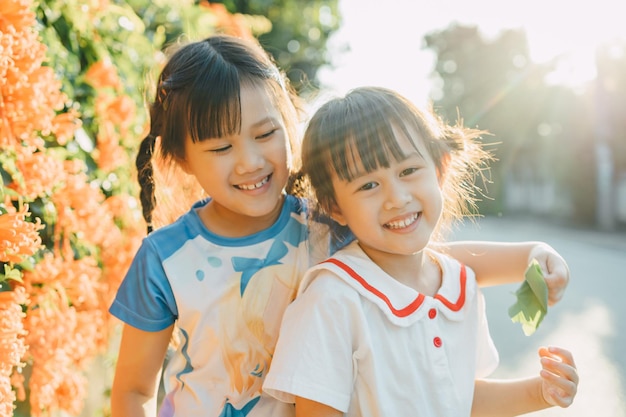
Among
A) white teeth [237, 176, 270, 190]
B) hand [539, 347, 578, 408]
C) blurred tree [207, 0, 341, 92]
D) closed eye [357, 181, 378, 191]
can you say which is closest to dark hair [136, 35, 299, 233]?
white teeth [237, 176, 270, 190]

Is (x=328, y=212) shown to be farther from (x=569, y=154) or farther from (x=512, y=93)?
(x=512, y=93)

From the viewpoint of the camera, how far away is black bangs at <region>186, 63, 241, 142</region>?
165 centimetres

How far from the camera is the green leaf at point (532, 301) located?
1.63 metres

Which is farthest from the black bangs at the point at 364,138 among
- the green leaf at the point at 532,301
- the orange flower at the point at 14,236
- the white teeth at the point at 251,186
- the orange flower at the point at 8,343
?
the orange flower at the point at 8,343

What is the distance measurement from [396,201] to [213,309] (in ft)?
1.86

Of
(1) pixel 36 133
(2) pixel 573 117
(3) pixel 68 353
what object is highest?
(1) pixel 36 133

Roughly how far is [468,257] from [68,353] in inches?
50.0

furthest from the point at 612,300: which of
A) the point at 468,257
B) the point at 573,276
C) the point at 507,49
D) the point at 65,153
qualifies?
the point at 507,49

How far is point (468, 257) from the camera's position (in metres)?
1.94

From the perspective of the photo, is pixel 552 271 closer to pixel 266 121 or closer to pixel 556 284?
pixel 556 284

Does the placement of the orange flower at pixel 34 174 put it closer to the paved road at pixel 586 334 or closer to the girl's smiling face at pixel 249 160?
the girl's smiling face at pixel 249 160

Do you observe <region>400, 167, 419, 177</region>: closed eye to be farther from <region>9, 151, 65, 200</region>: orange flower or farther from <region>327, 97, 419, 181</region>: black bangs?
<region>9, 151, 65, 200</region>: orange flower

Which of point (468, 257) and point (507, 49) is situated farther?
point (507, 49)

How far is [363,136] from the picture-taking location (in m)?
1.62
